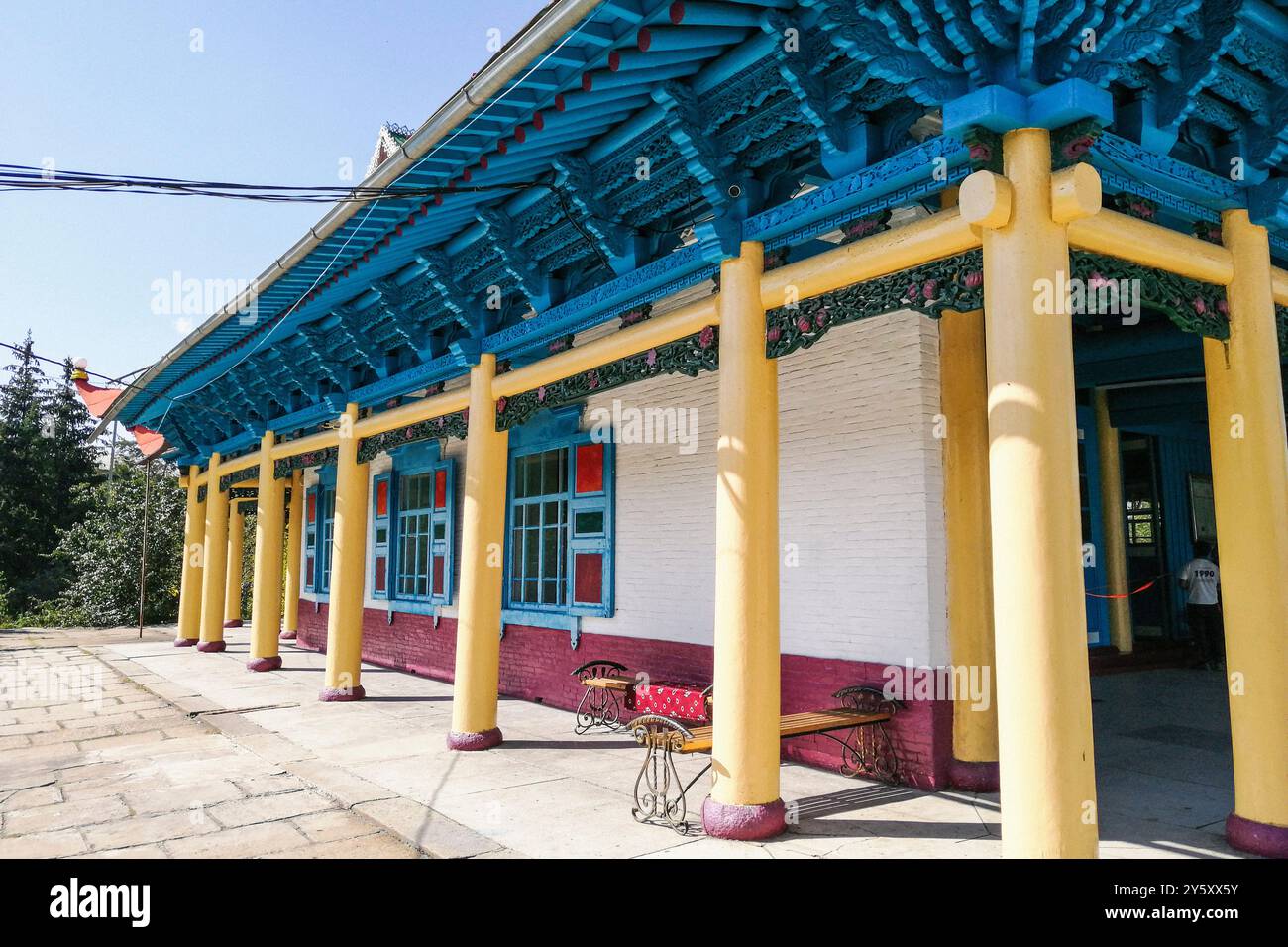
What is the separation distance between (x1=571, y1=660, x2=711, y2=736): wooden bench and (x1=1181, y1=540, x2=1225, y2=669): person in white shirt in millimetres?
6038

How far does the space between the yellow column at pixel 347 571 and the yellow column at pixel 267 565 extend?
10.4ft

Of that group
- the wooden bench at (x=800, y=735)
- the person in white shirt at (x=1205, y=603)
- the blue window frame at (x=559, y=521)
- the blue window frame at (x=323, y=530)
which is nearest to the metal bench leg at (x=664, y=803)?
the wooden bench at (x=800, y=735)

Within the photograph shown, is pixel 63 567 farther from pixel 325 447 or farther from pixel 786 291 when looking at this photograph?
pixel 786 291

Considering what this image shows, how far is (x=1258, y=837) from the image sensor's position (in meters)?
4.26

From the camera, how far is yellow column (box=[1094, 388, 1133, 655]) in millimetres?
9062

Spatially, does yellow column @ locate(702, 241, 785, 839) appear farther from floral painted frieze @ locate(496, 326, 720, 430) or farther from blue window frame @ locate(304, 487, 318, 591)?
blue window frame @ locate(304, 487, 318, 591)

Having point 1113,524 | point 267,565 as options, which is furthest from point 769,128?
point 267,565

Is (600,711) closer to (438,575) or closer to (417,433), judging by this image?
(417,433)

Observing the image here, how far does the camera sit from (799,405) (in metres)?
6.76

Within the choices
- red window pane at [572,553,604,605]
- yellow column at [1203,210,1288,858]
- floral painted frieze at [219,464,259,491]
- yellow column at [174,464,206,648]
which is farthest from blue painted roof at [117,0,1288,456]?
yellow column at [174,464,206,648]

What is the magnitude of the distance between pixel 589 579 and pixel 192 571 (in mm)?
11649

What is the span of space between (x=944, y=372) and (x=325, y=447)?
311 inches

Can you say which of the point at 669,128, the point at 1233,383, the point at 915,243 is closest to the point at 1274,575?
the point at 1233,383

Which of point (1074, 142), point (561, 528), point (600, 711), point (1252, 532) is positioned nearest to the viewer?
point (1074, 142)
